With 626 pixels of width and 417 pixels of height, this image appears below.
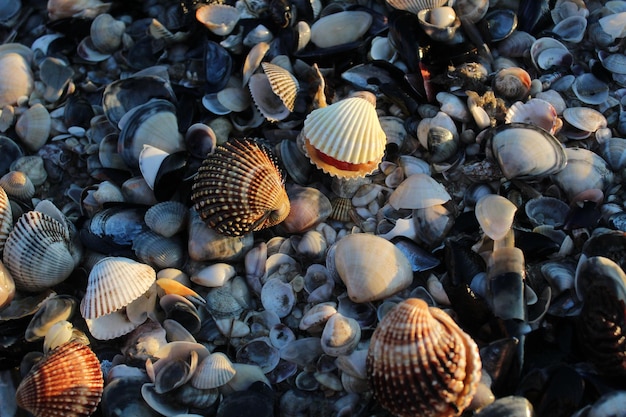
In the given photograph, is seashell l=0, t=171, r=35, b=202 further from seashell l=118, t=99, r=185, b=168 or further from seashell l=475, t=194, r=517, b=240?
seashell l=475, t=194, r=517, b=240

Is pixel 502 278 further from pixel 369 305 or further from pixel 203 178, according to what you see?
pixel 203 178

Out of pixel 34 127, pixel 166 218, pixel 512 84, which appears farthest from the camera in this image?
pixel 34 127

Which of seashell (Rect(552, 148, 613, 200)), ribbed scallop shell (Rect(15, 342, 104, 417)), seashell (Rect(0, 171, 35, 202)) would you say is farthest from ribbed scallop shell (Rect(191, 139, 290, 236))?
seashell (Rect(552, 148, 613, 200))

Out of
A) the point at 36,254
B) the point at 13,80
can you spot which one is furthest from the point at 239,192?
the point at 13,80

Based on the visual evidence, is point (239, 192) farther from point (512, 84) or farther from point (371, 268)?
point (512, 84)

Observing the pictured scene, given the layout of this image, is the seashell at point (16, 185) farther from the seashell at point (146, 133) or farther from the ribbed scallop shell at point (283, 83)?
the ribbed scallop shell at point (283, 83)

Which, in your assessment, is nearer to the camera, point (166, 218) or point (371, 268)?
point (371, 268)

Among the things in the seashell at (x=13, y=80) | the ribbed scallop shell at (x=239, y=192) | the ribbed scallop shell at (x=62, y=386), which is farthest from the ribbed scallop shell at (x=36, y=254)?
the seashell at (x=13, y=80)
